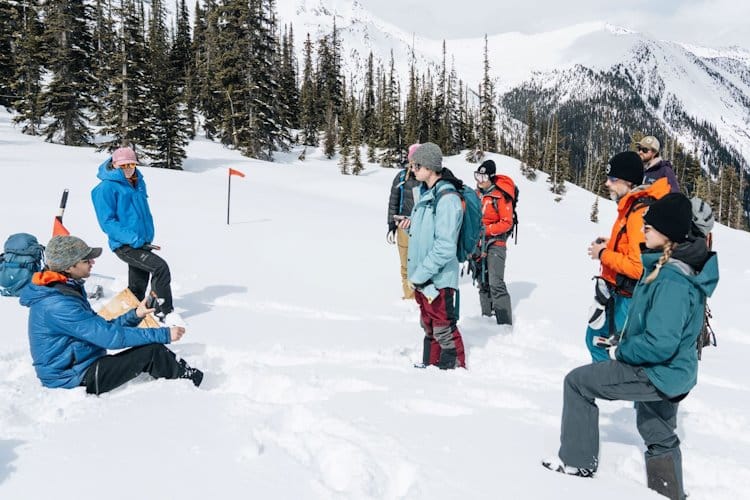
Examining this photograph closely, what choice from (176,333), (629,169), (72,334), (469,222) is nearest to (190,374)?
(176,333)

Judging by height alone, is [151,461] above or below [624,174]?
below

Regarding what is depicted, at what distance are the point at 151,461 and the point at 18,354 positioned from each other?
2.90 metres

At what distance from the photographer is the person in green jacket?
A: 102 inches

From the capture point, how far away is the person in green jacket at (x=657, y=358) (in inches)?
102

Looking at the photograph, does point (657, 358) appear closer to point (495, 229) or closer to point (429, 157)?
point (429, 157)

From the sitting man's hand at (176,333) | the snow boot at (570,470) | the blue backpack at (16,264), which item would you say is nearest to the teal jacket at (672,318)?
the snow boot at (570,470)

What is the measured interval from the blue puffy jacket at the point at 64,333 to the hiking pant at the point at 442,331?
2.55 m

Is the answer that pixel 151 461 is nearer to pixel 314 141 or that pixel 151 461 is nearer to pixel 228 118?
pixel 228 118

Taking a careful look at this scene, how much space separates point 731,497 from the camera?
2984 millimetres

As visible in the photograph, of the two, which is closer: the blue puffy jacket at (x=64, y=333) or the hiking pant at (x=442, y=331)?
the blue puffy jacket at (x=64, y=333)

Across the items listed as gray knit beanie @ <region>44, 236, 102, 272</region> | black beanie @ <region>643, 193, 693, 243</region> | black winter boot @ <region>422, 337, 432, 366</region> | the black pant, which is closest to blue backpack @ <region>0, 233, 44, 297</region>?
gray knit beanie @ <region>44, 236, 102, 272</region>

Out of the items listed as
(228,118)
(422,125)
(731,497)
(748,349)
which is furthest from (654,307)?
(422,125)

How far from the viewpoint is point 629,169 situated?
374 cm

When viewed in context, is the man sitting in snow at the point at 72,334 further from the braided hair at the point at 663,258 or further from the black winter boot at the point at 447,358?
the braided hair at the point at 663,258
